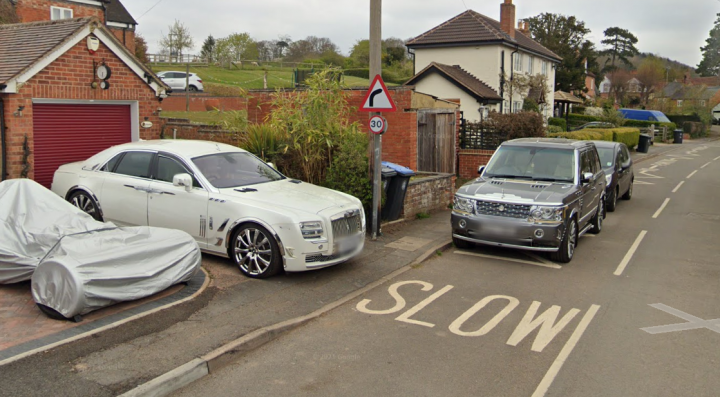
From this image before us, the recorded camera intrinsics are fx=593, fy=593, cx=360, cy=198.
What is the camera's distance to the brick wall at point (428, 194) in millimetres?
12156

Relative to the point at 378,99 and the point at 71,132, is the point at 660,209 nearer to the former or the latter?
the point at 378,99

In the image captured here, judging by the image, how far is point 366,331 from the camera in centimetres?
636

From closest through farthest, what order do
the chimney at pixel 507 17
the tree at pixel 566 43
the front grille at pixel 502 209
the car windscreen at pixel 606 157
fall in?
the front grille at pixel 502 209, the car windscreen at pixel 606 157, the chimney at pixel 507 17, the tree at pixel 566 43

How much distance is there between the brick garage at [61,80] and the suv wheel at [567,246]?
27.8ft

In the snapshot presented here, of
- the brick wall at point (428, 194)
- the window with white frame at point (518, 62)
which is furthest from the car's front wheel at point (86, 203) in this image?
the window with white frame at point (518, 62)

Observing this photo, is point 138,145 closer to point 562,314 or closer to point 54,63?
point 54,63

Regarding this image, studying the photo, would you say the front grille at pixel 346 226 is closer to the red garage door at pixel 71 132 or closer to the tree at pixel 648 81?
the red garage door at pixel 71 132

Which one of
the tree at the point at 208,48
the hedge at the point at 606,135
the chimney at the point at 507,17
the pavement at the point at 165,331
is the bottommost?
the pavement at the point at 165,331

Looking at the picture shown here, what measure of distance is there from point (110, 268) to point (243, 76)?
1618 inches

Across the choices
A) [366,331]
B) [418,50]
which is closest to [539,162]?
[366,331]

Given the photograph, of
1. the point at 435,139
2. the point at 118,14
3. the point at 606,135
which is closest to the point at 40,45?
the point at 435,139

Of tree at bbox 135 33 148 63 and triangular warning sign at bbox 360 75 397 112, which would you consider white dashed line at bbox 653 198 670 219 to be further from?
tree at bbox 135 33 148 63

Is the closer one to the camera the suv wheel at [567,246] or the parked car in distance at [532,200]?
the parked car in distance at [532,200]

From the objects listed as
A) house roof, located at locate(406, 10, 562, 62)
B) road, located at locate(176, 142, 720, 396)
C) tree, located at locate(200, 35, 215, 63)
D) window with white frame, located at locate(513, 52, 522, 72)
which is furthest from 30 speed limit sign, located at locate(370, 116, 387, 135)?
tree, located at locate(200, 35, 215, 63)
